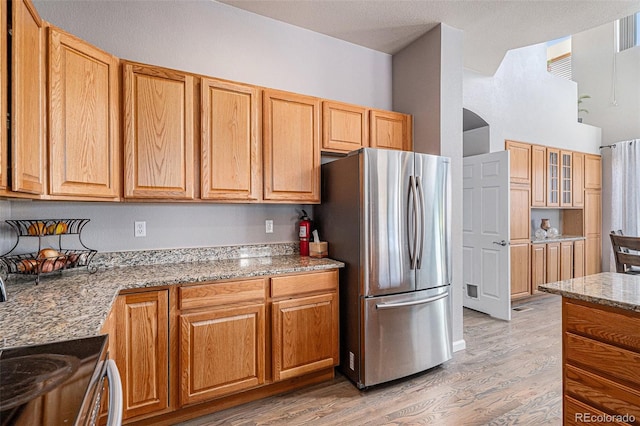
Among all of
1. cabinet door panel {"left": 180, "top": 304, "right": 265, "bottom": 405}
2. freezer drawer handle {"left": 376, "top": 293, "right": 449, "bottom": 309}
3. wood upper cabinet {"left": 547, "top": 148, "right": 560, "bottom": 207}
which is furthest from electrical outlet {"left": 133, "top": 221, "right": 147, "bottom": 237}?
wood upper cabinet {"left": 547, "top": 148, "right": 560, "bottom": 207}

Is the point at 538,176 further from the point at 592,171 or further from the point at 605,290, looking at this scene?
the point at 605,290

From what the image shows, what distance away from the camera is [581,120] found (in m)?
5.80

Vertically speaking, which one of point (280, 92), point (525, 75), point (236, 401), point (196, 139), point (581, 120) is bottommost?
point (236, 401)

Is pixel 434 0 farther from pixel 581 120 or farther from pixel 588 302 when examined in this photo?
pixel 581 120

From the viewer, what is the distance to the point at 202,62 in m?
2.56

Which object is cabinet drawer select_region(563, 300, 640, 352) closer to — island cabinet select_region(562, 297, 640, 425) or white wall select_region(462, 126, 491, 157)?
island cabinet select_region(562, 297, 640, 425)

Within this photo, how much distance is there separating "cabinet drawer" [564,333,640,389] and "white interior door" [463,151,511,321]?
7.51 feet

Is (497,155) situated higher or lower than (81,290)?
higher

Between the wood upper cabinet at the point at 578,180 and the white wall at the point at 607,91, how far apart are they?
2.69ft

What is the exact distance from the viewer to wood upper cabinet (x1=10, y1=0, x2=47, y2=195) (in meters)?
1.35

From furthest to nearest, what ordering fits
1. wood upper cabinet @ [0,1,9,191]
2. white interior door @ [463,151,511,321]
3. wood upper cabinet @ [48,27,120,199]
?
white interior door @ [463,151,511,321] < wood upper cabinet @ [48,27,120,199] < wood upper cabinet @ [0,1,9,191]

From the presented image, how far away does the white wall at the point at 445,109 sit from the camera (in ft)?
9.49

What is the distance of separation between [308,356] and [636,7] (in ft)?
12.9

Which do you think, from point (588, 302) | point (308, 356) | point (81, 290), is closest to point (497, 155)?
point (588, 302)
